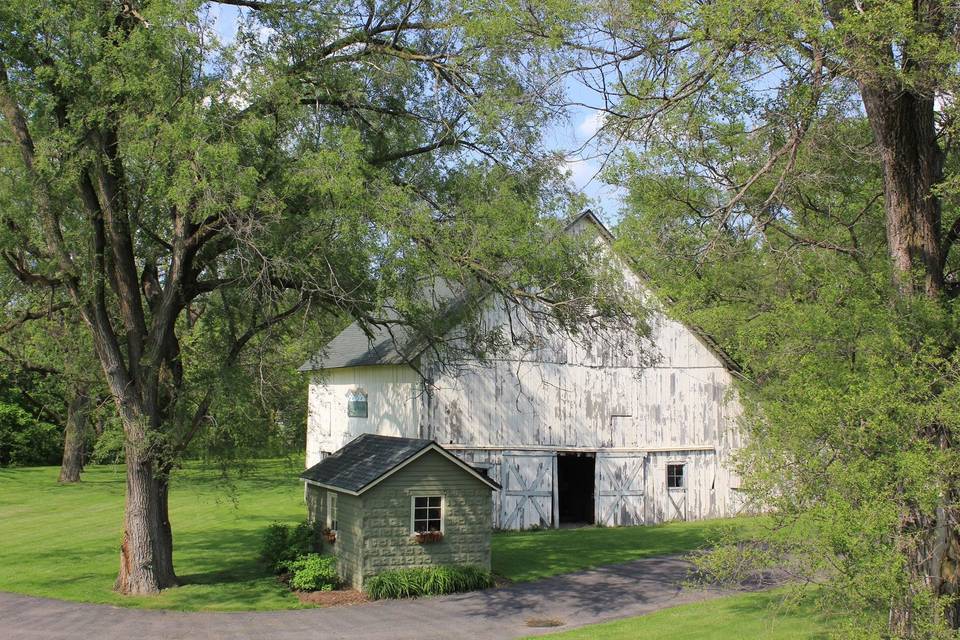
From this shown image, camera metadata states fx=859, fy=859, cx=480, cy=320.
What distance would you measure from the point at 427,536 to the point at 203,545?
863cm

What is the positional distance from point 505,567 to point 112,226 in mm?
10914

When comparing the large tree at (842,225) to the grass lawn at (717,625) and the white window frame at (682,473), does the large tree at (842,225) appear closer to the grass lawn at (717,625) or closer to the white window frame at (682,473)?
the grass lawn at (717,625)

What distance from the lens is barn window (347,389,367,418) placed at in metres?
24.9

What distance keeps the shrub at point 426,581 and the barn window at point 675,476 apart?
10.6m

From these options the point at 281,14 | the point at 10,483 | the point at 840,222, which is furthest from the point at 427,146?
the point at 10,483

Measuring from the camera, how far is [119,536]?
23766mm

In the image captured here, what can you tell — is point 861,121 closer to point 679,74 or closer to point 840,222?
point 840,222

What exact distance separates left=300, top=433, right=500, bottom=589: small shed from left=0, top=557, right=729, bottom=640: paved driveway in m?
1.02

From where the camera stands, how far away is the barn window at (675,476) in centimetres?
2662

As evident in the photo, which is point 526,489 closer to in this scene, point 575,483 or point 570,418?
point 570,418

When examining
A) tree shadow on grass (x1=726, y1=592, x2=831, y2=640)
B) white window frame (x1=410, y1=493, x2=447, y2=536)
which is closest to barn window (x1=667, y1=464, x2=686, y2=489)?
tree shadow on grass (x1=726, y1=592, x2=831, y2=640)

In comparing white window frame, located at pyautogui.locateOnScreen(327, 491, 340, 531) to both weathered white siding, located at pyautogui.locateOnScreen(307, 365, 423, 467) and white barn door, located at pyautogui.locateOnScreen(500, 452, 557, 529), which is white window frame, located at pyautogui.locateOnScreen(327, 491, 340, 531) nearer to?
weathered white siding, located at pyautogui.locateOnScreen(307, 365, 423, 467)

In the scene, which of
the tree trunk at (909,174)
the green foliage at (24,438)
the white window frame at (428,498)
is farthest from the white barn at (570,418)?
the green foliage at (24,438)

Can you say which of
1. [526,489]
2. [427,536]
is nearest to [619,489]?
[526,489]
